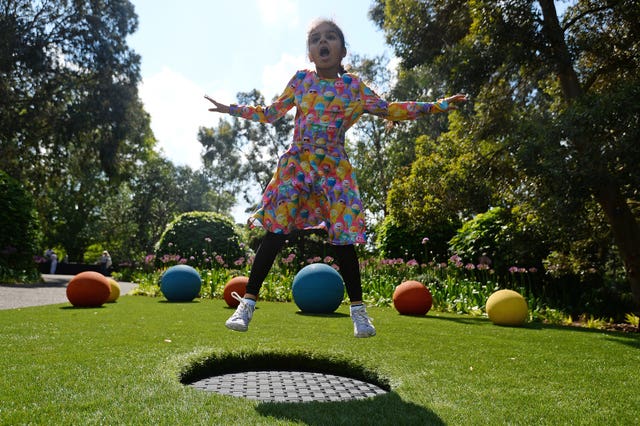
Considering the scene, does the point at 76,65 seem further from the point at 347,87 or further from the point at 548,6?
the point at 347,87

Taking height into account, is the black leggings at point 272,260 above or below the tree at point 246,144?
below

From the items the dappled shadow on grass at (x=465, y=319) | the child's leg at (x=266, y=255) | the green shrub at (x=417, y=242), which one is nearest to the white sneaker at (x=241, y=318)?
the child's leg at (x=266, y=255)

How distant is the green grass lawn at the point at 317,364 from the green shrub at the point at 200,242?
8.63 m

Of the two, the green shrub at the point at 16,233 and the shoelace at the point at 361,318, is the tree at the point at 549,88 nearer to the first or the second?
the shoelace at the point at 361,318

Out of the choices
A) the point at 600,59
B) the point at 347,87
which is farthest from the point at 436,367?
the point at 600,59

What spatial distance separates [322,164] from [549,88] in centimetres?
831

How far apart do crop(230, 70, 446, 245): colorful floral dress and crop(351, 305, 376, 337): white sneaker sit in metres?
0.50

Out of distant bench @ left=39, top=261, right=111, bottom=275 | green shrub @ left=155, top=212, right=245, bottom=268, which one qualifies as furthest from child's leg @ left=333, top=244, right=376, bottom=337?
distant bench @ left=39, top=261, right=111, bottom=275

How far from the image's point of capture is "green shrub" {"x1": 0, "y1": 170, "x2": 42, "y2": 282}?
574 inches

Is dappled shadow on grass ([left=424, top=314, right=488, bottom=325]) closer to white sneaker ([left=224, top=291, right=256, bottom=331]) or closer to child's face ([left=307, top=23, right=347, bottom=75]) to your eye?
white sneaker ([left=224, top=291, right=256, bottom=331])

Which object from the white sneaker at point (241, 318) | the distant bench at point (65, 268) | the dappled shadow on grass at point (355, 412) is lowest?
the distant bench at point (65, 268)

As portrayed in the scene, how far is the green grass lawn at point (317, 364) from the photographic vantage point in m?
2.68

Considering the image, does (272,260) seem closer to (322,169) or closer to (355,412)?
(322,169)

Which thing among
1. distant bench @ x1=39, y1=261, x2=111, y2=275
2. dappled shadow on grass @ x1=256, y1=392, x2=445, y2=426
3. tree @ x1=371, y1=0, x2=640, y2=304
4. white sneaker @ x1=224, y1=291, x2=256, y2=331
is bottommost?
distant bench @ x1=39, y1=261, x2=111, y2=275
